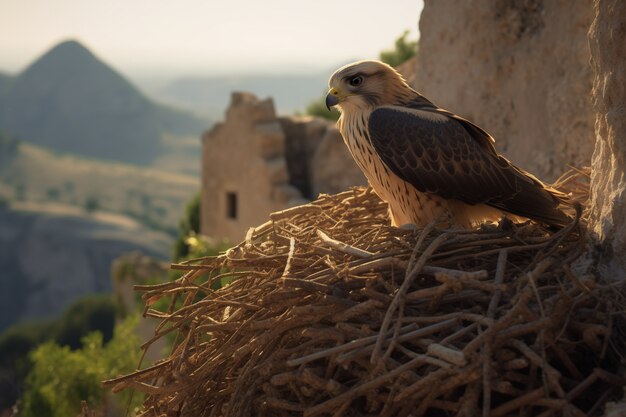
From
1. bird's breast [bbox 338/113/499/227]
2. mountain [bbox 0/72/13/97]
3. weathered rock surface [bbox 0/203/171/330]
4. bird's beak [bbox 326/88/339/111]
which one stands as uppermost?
mountain [bbox 0/72/13/97]

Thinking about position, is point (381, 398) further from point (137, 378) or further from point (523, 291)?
point (137, 378)

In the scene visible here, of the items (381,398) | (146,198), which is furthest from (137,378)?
(146,198)

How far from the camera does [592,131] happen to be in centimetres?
491

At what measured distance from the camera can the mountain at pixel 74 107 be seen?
11694 cm

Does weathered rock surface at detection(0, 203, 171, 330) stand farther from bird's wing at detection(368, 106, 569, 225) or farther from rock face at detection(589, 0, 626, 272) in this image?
rock face at detection(589, 0, 626, 272)

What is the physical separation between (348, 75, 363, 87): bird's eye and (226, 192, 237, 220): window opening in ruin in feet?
31.9

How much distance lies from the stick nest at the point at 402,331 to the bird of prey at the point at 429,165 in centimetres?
32

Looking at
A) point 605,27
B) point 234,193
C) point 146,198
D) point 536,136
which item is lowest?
point 146,198

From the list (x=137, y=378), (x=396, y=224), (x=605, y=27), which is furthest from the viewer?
(x=396, y=224)

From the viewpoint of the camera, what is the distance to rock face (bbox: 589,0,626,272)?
318 cm

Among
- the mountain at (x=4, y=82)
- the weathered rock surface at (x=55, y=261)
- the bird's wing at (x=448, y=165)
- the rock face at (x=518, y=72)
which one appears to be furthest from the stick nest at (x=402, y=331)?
the mountain at (x=4, y=82)

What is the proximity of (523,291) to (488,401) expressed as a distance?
1.38ft

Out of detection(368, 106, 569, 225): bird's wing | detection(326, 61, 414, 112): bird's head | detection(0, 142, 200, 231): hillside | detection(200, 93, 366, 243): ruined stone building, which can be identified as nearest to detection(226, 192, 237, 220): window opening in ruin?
detection(200, 93, 366, 243): ruined stone building

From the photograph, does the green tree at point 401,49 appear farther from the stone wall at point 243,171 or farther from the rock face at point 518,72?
the rock face at point 518,72
